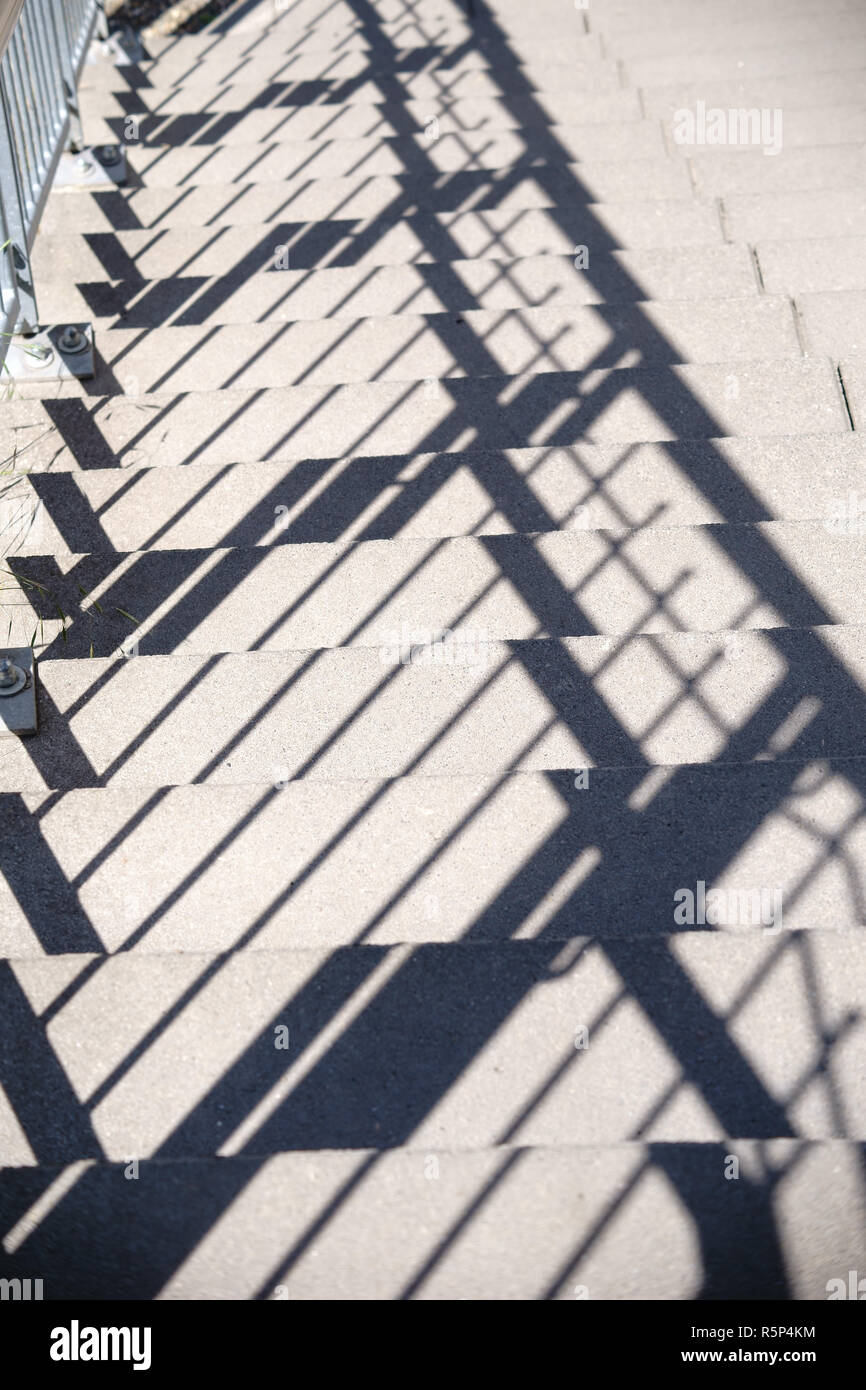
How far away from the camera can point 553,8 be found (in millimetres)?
6316

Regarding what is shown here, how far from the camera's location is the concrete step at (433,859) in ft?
8.02

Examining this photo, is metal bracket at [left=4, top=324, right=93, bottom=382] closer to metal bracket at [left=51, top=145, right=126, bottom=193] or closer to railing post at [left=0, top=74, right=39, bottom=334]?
railing post at [left=0, top=74, right=39, bottom=334]

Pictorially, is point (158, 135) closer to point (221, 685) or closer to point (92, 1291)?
point (221, 685)

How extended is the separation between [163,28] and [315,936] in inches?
279

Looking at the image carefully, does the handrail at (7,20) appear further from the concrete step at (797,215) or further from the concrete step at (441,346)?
the concrete step at (797,215)

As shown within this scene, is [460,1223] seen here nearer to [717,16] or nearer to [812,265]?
[812,265]

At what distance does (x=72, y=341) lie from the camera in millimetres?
3898

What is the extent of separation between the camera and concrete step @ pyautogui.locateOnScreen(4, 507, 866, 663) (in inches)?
118

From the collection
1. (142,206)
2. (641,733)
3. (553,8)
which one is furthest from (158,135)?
(641,733)

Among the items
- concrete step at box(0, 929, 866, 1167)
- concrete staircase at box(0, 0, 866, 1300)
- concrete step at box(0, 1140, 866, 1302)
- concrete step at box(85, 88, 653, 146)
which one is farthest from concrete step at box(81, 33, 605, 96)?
concrete step at box(0, 1140, 866, 1302)

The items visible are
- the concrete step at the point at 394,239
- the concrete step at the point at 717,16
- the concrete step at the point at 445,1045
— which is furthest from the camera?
the concrete step at the point at 717,16

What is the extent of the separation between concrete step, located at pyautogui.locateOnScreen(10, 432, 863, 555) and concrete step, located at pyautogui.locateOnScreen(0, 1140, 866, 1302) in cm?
170

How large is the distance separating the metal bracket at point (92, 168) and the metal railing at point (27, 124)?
0.28 m

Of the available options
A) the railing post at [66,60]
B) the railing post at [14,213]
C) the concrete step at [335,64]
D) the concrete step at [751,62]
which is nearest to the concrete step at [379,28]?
the concrete step at [335,64]
